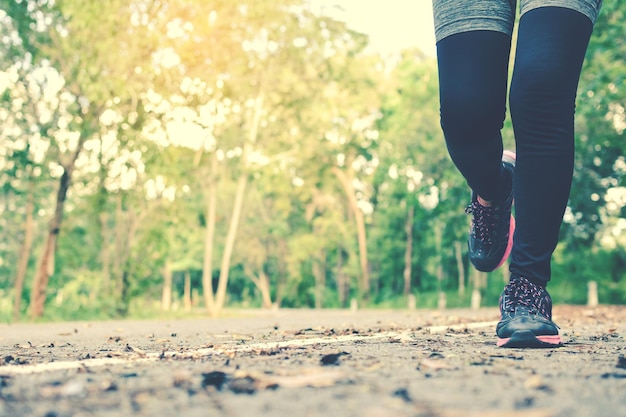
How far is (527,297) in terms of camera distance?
282cm

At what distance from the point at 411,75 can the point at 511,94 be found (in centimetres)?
3851

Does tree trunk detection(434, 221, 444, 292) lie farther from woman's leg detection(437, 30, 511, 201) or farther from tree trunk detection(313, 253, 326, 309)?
woman's leg detection(437, 30, 511, 201)

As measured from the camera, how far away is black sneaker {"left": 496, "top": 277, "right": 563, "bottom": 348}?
266cm

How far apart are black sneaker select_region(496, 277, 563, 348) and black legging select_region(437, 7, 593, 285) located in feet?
0.19

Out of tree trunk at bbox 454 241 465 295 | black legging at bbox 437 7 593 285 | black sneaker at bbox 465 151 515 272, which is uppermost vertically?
tree trunk at bbox 454 241 465 295

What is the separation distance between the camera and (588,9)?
9.30ft

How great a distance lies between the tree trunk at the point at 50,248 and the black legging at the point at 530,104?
41.2 feet

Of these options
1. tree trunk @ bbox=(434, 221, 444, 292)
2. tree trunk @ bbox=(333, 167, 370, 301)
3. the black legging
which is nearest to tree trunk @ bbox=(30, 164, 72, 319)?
the black legging

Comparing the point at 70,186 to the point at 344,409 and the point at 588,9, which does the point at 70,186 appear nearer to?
the point at 588,9

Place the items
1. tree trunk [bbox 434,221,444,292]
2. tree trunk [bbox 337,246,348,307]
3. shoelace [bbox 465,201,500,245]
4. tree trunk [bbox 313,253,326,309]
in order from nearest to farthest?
1. shoelace [bbox 465,201,500,245]
2. tree trunk [bbox 434,221,444,292]
3. tree trunk [bbox 337,246,348,307]
4. tree trunk [bbox 313,253,326,309]

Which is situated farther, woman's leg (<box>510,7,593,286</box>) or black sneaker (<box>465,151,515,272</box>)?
black sneaker (<box>465,151,515,272</box>)

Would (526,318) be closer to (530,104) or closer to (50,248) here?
(530,104)

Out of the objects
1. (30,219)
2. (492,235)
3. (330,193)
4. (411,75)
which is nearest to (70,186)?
(30,219)

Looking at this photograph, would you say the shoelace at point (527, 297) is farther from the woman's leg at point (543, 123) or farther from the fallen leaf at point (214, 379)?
the fallen leaf at point (214, 379)
